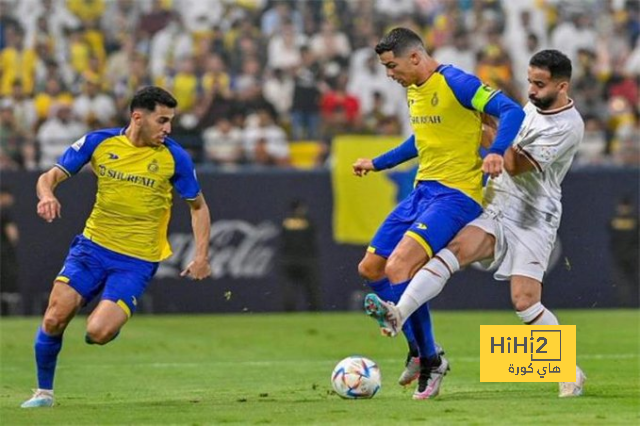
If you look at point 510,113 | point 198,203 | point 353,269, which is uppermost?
point 510,113

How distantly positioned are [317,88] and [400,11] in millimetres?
2787

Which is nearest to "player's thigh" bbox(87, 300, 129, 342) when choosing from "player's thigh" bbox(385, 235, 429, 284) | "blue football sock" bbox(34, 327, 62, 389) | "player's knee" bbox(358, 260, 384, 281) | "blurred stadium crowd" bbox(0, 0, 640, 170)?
"blue football sock" bbox(34, 327, 62, 389)

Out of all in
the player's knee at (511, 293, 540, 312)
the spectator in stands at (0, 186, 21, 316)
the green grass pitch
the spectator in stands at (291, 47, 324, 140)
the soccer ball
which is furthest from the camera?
the spectator in stands at (291, 47, 324, 140)

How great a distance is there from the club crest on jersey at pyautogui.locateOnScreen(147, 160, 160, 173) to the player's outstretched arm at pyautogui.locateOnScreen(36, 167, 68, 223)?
661mm

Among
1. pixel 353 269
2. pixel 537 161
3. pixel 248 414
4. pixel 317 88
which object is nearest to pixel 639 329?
pixel 353 269

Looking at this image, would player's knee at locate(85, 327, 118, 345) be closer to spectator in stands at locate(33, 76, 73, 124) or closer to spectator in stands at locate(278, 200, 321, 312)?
spectator in stands at locate(278, 200, 321, 312)

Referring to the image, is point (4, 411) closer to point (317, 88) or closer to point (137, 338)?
point (137, 338)

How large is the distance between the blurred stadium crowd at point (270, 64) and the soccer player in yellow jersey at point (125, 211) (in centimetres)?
1220

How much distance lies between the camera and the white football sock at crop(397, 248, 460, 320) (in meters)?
11.0

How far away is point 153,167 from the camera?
12.1 metres

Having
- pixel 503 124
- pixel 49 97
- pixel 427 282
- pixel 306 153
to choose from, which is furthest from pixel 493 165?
pixel 49 97

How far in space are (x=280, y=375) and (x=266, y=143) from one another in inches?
423

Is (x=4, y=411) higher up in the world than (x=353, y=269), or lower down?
higher up

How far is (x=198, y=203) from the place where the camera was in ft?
39.6
